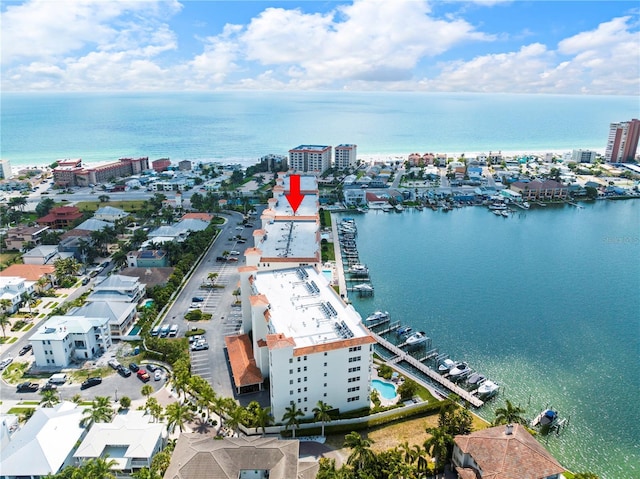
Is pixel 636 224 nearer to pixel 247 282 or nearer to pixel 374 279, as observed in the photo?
pixel 374 279

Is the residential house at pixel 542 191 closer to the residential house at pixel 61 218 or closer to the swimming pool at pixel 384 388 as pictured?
the swimming pool at pixel 384 388

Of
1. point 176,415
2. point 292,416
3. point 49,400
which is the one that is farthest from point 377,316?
point 49,400

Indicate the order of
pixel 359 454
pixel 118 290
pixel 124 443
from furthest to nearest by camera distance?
pixel 118 290 → pixel 124 443 → pixel 359 454

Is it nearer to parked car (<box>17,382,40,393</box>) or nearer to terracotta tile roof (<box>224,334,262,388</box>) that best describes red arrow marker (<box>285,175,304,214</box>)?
terracotta tile roof (<box>224,334,262,388</box>)

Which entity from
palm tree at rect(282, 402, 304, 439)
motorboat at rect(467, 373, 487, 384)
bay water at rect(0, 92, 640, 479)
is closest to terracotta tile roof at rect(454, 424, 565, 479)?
bay water at rect(0, 92, 640, 479)

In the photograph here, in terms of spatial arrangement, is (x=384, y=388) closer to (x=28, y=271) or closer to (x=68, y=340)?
(x=68, y=340)

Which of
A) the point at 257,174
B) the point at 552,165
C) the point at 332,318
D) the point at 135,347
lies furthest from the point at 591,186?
the point at 135,347
